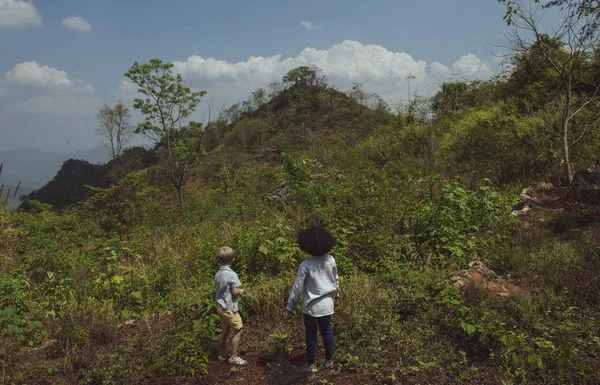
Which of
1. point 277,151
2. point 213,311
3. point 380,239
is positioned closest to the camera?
point 213,311

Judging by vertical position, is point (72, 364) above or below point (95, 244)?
below

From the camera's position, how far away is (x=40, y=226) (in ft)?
30.0

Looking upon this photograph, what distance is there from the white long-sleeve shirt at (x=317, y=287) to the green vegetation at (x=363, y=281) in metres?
0.62

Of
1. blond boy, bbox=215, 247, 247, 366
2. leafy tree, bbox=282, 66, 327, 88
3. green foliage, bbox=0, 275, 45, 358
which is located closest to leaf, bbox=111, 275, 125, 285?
green foliage, bbox=0, 275, 45, 358

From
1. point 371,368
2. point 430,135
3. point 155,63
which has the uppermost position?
point 155,63

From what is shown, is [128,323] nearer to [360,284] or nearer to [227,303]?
[227,303]

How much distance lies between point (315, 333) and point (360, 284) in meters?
1.33

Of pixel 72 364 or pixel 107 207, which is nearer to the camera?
pixel 72 364

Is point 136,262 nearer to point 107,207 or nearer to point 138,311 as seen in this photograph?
point 138,311

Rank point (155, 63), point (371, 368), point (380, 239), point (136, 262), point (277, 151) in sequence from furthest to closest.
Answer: point (277, 151) < point (155, 63) < point (136, 262) < point (380, 239) < point (371, 368)

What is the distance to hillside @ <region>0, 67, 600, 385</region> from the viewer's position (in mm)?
3498

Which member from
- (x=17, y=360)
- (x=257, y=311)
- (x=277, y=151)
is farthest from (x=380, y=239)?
(x=277, y=151)

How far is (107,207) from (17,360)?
906cm

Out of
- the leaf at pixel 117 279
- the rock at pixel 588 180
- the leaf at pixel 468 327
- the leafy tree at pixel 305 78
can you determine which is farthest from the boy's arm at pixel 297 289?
the leafy tree at pixel 305 78
